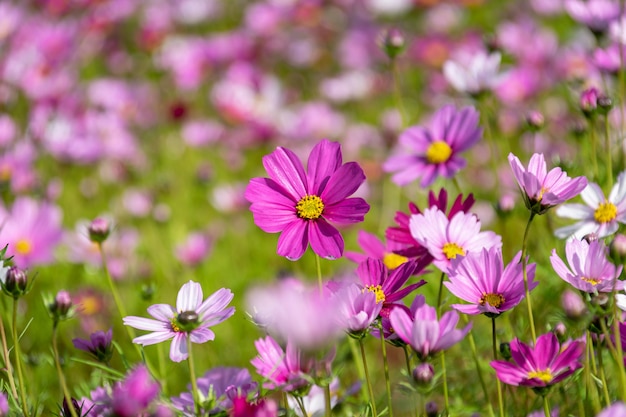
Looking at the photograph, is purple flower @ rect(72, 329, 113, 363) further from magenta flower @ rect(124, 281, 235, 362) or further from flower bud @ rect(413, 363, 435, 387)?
flower bud @ rect(413, 363, 435, 387)

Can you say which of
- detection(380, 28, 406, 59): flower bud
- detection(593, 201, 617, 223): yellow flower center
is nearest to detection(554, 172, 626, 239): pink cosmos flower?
detection(593, 201, 617, 223): yellow flower center

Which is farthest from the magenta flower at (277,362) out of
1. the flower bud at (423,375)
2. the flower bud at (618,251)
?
the flower bud at (618,251)

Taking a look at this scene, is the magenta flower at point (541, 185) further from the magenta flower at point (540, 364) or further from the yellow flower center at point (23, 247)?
the yellow flower center at point (23, 247)

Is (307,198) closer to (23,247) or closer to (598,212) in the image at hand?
(598,212)

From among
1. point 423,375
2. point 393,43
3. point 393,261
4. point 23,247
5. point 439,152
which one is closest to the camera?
point 423,375

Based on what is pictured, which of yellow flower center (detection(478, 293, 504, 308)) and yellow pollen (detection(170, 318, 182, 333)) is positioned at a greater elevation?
yellow pollen (detection(170, 318, 182, 333))

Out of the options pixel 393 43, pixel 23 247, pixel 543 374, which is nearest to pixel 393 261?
pixel 543 374
